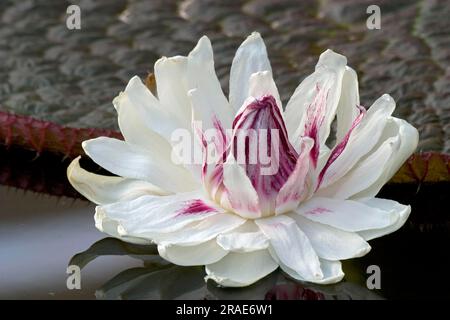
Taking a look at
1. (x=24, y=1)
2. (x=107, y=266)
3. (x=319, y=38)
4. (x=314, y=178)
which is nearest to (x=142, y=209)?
(x=107, y=266)

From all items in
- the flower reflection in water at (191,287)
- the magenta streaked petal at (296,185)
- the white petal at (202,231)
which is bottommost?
the flower reflection in water at (191,287)

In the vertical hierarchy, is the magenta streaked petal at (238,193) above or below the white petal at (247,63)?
below

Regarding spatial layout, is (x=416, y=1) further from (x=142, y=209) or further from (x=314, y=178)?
(x=142, y=209)

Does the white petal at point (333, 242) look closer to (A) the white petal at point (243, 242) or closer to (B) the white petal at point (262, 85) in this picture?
(A) the white petal at point (243, 242)

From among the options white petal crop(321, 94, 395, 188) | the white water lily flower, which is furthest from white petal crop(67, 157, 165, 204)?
white petal crop(321, 94, 395, 188)

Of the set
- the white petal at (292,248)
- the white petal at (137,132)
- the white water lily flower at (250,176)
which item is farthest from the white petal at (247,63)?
the white petal at (292,248)

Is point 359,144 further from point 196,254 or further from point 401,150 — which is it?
point 196,254

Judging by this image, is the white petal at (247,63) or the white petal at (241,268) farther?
the white petal at (247,63)
